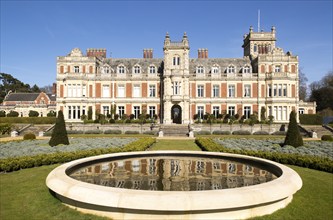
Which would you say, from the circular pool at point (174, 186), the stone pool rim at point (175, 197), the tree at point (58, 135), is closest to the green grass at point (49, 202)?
the circular pool at point (174, 186)

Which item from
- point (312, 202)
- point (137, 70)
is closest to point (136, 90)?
point (137, 70)

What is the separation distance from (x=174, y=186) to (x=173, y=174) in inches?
62.4

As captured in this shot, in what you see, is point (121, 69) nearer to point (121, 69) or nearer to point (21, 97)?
point (121, 69)

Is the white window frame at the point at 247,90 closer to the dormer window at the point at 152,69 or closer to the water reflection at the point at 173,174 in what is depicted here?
the dormer window at the point at 152,69

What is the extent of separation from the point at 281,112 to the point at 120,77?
82.8 feet

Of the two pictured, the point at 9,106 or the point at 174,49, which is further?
the point at 9,106

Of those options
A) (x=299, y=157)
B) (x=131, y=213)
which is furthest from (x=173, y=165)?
(x=299, y=157)

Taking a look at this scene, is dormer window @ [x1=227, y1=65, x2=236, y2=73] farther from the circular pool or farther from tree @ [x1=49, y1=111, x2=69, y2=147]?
the circular pool

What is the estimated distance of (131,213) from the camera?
602cm

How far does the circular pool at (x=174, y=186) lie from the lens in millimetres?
5895

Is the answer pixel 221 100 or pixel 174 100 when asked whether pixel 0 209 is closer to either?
pixel 174 100

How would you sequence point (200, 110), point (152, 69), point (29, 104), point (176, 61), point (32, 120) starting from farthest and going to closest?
point (29, 104) < point (152, 69) < point (200, 110) < point (32, 120) < point (176, 61)

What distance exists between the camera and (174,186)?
8.22 metres

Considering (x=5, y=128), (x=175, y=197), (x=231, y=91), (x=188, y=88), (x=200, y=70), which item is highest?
(x=200, y=70)
